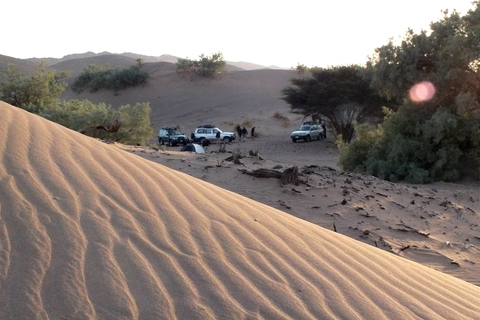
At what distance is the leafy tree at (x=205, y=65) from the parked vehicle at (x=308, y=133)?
33.8m

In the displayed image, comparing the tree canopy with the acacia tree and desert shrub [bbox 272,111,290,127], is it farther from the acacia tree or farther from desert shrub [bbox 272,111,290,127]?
desert shrub [bbox 272,111,290,127]

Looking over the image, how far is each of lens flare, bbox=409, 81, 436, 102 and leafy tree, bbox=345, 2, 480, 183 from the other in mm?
65

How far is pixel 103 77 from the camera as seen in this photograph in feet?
215

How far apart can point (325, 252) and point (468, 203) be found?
22.6 feet

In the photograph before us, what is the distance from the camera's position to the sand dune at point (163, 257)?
128 inches

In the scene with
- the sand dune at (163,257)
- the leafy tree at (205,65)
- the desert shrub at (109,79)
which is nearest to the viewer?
the sand dune at (163,257)

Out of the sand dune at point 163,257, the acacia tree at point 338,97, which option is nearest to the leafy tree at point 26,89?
the acacia tree at point 338,97

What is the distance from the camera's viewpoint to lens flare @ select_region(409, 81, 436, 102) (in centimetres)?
1677

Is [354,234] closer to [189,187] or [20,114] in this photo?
[189,187]

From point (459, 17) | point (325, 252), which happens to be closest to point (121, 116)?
point (459, 17)

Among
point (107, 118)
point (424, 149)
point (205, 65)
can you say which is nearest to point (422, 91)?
point (424, 149)

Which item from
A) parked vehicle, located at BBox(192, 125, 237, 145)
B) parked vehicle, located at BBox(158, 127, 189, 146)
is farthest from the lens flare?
parked vehicle, located at BBox(192, 125, 237, 145)

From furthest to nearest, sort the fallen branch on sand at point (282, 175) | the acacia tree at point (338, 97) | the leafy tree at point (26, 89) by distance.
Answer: the acacia tree at point (338, 97) < the leafy tree at point (26, 89) < the fallen branch on sand at point (282, 175)

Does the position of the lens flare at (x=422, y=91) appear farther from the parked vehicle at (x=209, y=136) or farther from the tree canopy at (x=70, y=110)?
the parked vehicle at (x=209, y=136)
